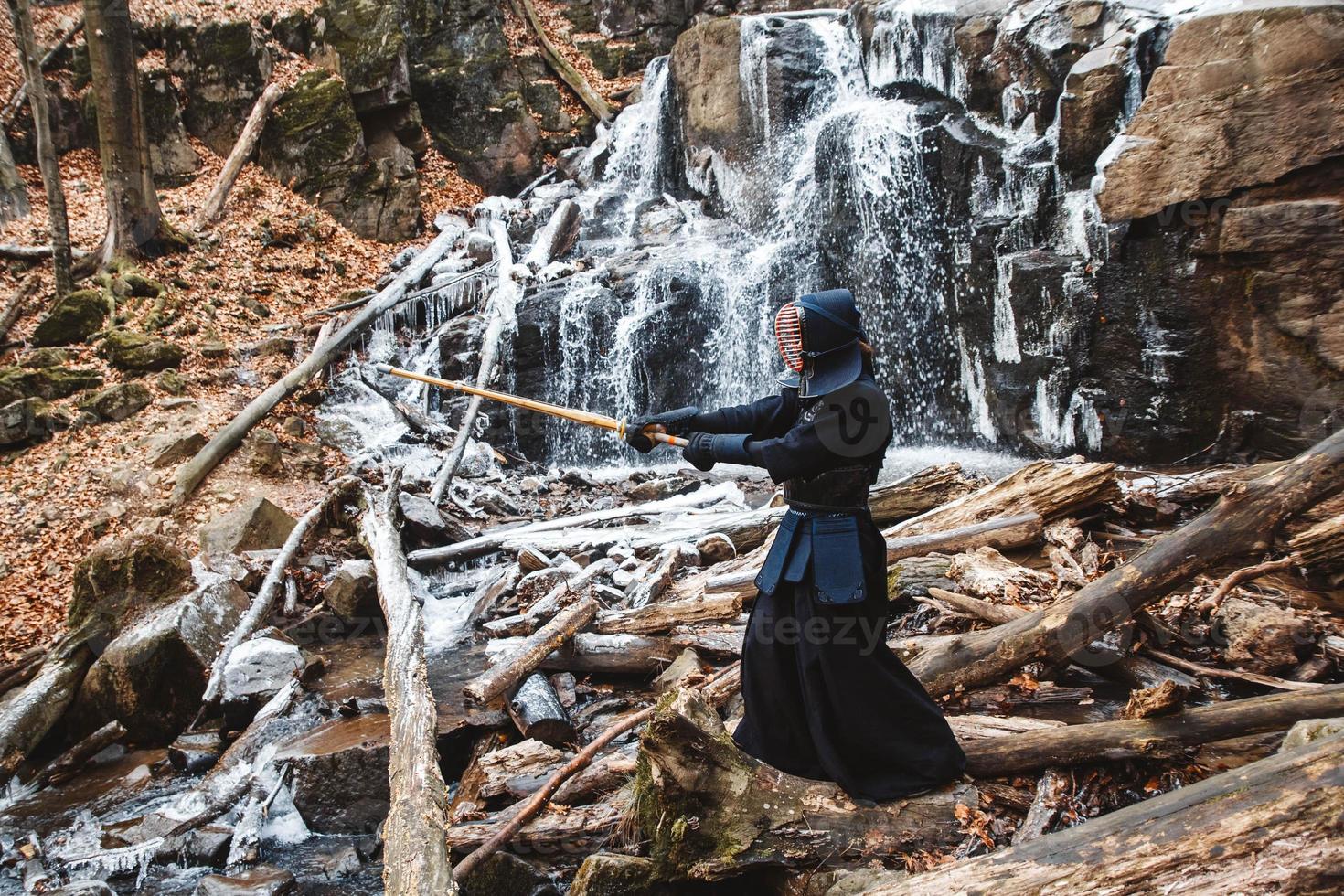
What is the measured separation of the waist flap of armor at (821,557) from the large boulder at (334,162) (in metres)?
15.7

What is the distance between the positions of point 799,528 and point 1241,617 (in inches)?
106

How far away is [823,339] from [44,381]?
36.6 ft

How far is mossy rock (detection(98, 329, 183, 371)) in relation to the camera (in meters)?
11.2

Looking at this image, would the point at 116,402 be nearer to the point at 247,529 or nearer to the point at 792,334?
the point at 247,529

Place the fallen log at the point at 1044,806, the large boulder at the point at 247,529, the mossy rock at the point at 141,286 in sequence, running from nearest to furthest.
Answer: the fallen log at the point at 1044,806 → the large boulder at the point at 247,529 → the mossy rock at the point at 141,286

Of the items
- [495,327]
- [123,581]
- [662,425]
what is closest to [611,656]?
[662,425]

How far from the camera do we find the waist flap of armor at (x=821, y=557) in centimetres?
335

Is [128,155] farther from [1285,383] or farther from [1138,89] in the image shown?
[1285,383]

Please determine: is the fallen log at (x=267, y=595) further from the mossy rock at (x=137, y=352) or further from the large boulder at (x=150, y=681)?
the mossy rock at (x=137, y=352)

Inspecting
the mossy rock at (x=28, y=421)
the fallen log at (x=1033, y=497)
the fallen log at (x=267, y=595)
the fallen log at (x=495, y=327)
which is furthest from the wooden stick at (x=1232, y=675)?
the mossy rock at (x=28, y=421)

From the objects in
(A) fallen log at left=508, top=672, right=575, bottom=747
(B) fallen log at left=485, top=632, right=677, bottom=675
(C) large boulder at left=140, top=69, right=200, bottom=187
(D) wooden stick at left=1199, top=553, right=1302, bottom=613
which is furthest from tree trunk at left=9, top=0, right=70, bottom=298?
(D) wooden stick at left=1199, top=553, right=1302, bottom=613

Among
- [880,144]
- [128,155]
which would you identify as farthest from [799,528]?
[128,155]

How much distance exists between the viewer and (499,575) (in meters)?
7.90

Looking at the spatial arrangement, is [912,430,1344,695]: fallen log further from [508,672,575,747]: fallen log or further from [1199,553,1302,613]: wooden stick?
[508,672,575,747]: fallen log
